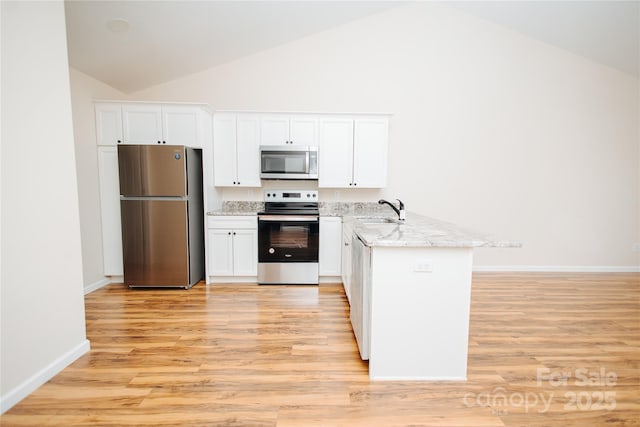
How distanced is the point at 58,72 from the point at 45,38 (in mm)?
198

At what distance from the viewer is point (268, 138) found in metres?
4.13

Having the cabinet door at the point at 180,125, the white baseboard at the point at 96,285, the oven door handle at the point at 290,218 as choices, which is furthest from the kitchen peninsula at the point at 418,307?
the white baseboard at the point at 96,285

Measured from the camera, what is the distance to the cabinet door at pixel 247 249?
4.02 meters

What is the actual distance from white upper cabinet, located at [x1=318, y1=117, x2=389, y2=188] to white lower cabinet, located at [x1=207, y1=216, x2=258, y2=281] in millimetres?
1139

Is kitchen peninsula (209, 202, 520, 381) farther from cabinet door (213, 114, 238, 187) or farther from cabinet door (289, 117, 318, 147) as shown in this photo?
cabinet door (213, 114, 238, 187)

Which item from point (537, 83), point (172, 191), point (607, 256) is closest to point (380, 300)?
point (172, 191)

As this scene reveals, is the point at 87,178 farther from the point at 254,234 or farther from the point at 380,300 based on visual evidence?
the point at 380,300

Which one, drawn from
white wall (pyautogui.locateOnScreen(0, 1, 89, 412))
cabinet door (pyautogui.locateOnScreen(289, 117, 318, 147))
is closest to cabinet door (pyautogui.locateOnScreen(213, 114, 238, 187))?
cabinet door (pyautogui.locateOnScreen(289, 117, 318, 147))

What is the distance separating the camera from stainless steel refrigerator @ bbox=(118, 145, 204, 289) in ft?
12.0

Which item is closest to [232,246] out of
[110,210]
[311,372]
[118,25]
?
[110,210]

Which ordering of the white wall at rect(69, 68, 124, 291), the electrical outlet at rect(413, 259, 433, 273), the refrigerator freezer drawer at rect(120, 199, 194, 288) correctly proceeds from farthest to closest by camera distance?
1. the refrigerator freezer drawer at rect(120, 199, 194, 288)
2. the white wall at rect(69, 68, 124, 291)
3. the electrical outlet at rect(413, 259, 433, 273)

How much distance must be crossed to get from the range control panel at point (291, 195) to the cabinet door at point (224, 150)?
517 mm

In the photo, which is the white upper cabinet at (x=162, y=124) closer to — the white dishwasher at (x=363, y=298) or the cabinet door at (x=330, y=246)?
the cabinet door at (x=330, y=246)

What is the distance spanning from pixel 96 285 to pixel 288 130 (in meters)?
3.04
